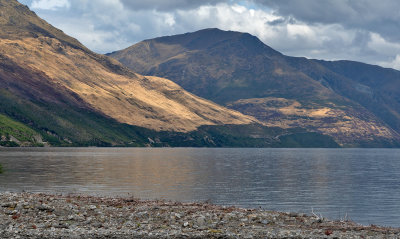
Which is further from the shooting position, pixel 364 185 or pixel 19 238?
pixel 364 185

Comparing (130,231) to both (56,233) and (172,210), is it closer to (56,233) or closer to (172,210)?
(56,233)

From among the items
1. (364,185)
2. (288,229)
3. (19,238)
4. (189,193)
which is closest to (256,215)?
(288,229)

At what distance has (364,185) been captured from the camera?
12438cm

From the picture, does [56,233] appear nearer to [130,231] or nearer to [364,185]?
[130,231]

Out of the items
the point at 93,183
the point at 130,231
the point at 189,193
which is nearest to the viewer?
the point at 130,231

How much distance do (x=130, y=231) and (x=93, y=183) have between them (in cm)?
7114

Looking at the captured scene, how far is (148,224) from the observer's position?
43250 millimetres

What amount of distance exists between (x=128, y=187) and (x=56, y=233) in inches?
2495

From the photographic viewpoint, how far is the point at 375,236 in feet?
137

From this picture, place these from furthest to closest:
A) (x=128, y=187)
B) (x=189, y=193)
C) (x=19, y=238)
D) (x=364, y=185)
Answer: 1. (x=364, y=185)
2. (x=128, y=187)
3. (x=189, y=193)
4. (x=19, y=238)

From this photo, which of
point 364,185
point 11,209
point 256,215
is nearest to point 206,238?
point 256,215

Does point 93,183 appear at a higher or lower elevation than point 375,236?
lower

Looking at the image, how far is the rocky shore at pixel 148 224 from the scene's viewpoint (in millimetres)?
39719

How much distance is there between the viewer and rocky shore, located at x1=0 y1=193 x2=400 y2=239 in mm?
39719
